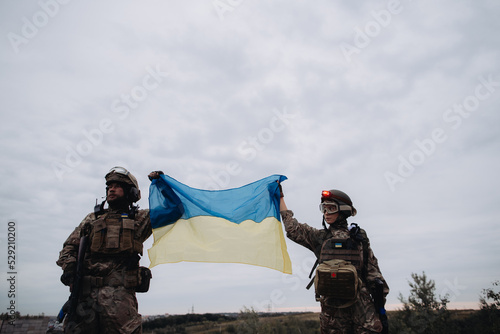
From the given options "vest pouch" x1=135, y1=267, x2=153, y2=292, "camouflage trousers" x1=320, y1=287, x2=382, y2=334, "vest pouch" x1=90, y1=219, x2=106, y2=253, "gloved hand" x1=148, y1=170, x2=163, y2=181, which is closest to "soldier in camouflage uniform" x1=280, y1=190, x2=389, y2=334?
"camouflage trousers" x1=320, y1=287, x2=382, y2=334

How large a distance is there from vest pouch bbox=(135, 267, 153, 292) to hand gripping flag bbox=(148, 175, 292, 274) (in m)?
0.68

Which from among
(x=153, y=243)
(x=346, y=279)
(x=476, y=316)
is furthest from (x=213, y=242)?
(x=476, y=316)

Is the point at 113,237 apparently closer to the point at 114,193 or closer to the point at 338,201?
the point at 114,193

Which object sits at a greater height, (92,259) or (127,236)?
(127,236)

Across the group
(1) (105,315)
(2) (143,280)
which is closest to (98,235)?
(2) (143,280)

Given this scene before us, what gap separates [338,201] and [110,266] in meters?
4.23

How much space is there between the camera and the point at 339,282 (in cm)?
587

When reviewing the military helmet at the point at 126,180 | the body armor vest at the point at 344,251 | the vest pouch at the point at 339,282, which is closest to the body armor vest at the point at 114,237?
the military helmet at the point at 126,180

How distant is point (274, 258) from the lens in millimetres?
7055

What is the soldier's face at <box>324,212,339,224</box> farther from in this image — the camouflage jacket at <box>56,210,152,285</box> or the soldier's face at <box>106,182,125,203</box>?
the soldier's face at <box>106,182,125,203</box>

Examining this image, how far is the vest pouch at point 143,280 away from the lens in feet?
18.3

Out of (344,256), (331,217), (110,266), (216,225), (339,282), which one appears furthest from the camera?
(216,225)

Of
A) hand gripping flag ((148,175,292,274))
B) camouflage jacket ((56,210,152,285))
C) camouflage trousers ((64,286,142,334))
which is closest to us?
camouflage trousers ((64,286,142,334))

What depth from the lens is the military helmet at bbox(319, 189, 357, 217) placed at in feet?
22.5
